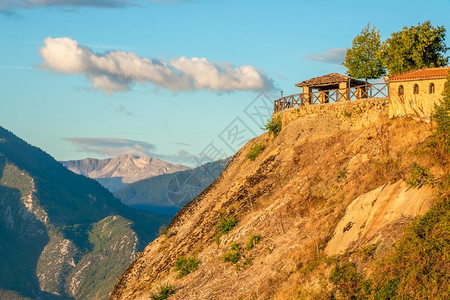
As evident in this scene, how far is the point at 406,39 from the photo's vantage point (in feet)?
176

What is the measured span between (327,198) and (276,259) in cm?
544

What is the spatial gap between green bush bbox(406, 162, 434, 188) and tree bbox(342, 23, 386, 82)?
2442 centimetres

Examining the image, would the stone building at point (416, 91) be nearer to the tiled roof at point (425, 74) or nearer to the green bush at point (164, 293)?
the tiled roof at point (425, 74)

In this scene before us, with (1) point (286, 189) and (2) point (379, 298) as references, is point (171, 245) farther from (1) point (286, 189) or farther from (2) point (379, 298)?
(2) point (379, 298)

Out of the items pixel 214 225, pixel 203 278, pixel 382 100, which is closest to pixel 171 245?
pixel 214 225

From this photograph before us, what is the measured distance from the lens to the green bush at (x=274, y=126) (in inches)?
2264

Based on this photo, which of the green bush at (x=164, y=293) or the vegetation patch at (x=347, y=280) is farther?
the green bush at (x=164, y=293)

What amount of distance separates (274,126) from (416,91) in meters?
16.0

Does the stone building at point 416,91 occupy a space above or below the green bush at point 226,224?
above

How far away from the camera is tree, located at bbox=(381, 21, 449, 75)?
53.4m

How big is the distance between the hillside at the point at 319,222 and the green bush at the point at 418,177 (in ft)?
0.21

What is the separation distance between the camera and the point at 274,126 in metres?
57.8

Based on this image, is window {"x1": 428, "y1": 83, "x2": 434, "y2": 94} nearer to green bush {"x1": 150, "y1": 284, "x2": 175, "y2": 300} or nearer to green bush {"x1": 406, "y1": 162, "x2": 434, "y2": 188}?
green bush {"x1": 406, "y1": 162, "x2": 434, "y2": 188}

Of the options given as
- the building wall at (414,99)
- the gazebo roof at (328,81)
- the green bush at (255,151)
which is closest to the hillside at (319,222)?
the green bush at (255,151)
